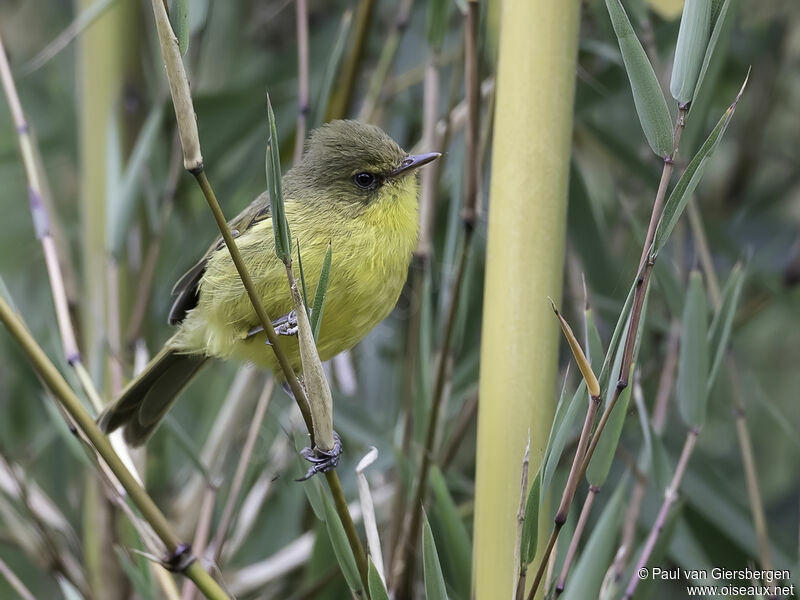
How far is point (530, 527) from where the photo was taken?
1.10 metres

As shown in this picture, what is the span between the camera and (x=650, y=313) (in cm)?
228

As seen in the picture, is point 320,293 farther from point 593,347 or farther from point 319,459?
point 593,347

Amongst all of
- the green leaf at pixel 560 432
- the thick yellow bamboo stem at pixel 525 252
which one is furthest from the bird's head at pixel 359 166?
the green leaf at pixel 560 432

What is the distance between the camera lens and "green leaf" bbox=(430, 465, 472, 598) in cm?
154

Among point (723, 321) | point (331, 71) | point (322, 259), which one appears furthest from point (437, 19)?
point (723, 321)

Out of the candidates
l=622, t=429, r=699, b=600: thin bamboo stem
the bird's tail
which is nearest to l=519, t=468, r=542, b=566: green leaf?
l=622, t=429, r=699, b=600: thin bamboo stem

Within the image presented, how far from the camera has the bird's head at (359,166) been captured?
162 cm

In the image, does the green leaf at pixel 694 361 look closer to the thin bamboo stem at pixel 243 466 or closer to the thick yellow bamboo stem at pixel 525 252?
the thick yellow bamboo stem at pixel 525 252

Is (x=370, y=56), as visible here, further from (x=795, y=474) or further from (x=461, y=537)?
(x=795, y=474)

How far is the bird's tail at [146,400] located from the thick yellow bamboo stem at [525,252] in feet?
2.50

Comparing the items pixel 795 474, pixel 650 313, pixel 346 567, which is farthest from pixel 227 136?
pixel 795 474

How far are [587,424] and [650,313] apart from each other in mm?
1313

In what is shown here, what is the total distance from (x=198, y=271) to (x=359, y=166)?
42 centimetres

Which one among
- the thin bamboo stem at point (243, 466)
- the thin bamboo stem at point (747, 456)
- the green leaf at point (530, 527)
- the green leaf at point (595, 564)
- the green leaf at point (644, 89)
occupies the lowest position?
the thin bamboo stem at point (747, 456)
